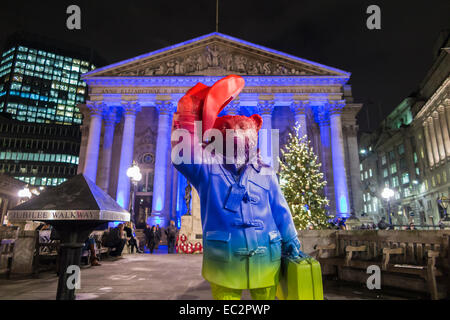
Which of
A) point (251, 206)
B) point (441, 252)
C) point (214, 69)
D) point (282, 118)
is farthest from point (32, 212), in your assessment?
point (282, 118)

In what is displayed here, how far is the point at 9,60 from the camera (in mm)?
89812

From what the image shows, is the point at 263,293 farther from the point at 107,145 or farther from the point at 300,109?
the point at 107,145

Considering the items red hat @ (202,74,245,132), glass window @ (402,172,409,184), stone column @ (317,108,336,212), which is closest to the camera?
red hat @ (202,74,245,132)

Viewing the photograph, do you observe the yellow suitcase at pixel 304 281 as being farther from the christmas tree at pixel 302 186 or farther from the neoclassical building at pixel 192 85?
the neoclassical building at pixel 192 85

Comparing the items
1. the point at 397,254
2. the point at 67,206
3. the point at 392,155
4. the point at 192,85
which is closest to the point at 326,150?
the point at 192,85

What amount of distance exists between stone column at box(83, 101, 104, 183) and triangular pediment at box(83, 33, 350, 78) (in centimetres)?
376

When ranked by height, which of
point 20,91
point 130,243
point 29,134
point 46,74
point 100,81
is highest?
point 46,74

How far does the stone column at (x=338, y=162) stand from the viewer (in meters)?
25.5

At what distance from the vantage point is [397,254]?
613cm

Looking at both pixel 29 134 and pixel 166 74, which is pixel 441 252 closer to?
pixel 166 74

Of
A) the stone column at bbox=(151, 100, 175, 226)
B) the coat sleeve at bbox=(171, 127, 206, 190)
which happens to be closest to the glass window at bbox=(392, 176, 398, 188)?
the stone column at bbox=(151, 100, 175, 226)

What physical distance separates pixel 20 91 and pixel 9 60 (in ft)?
39.2

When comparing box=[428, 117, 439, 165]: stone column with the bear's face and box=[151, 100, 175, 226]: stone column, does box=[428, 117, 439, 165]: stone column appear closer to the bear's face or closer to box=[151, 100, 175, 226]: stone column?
box=[151, 100, 175, 226]: stone column

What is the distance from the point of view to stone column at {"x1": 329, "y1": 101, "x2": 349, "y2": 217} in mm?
25531
